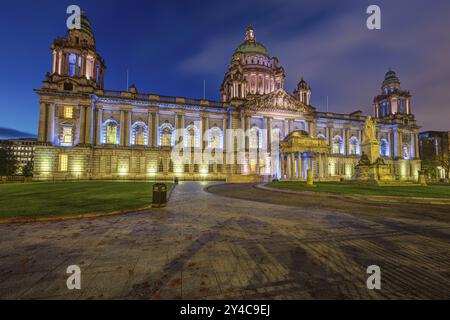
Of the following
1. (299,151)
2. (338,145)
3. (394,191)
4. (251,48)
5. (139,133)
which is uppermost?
(251,48)

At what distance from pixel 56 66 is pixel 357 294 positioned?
53489 millimetres

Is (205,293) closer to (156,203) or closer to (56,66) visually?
(156,203)

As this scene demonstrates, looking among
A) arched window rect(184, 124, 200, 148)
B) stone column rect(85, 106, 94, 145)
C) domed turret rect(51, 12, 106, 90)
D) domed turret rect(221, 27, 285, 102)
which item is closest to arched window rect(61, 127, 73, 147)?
stone column rect(85, 106, 94, 145)

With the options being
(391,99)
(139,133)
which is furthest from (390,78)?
(139,133)

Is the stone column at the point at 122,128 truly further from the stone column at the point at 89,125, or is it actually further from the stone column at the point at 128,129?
the stone column at the point at 89,125

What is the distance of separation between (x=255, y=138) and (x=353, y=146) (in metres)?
29.0

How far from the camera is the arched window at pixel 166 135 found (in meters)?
44.8

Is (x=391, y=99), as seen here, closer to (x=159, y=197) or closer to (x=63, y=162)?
(x=159, y=197)

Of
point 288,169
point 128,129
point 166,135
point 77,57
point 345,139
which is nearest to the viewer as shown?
point 288,169

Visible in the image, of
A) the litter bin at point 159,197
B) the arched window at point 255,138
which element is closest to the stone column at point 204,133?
the arched window at point 255,138

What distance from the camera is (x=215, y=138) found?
47344 mm

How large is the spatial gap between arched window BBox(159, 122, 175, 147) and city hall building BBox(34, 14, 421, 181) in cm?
20

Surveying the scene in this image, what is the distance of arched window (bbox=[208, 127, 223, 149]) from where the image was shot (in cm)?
4682

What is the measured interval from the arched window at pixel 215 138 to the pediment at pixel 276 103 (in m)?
7.83
